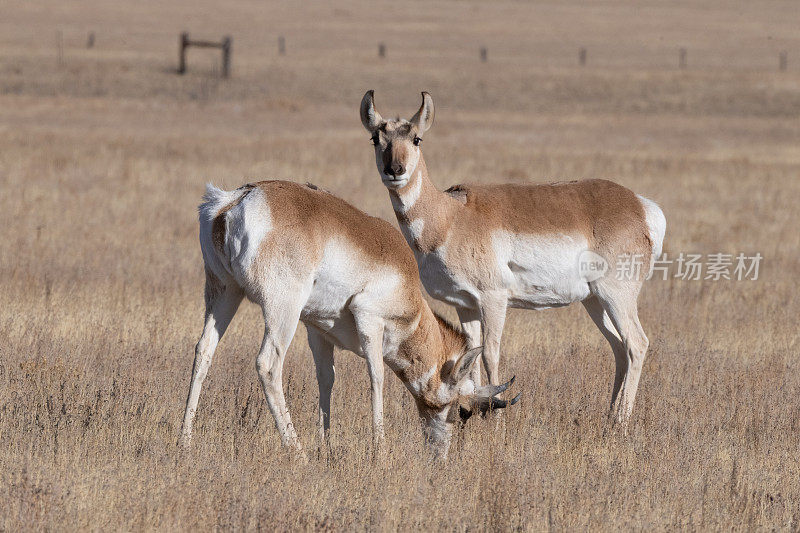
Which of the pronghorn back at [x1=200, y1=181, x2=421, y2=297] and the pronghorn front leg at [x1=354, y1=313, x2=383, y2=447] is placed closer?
the pronghorn back at [x1=200, y1=181, x2=421, y2=297]

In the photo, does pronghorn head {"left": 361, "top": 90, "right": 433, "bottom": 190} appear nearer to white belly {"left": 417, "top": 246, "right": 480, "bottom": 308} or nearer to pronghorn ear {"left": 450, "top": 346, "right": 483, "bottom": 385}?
white belly {"left": 417, "top": 246, "right": 480, "bottom": 308}

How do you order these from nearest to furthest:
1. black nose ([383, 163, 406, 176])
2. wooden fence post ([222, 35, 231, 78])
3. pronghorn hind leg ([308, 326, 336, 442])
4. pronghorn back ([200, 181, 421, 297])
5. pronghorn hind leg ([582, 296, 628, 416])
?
pronghorn back ([200, 181, 421, 297]) < pronghorn hind leg ([308, 326, 336, 442]) < black nose ([383, 163, 406, 176]) < pronghorn hind leg ([582, 296, 628, 416]) < wooden fence post ([222, 35, 231, 78])

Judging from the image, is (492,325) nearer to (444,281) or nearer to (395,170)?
(444,281)

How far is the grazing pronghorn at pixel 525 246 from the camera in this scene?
7.78 metres

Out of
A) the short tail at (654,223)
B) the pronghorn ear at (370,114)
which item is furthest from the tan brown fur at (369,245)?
the short tail at (654,223)

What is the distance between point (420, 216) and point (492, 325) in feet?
3.15

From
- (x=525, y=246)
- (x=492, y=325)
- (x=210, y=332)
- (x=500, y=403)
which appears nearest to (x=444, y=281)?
(x=492, y=325)

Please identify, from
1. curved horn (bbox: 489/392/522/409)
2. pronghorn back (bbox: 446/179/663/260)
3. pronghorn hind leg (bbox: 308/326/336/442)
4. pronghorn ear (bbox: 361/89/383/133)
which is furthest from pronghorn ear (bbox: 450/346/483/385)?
pronghorn ear (bbox: 361/89/383/133)

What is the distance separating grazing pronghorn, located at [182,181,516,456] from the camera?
623 cm

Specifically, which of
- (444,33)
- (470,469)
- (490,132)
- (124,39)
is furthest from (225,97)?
(444,33)

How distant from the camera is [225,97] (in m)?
39.1

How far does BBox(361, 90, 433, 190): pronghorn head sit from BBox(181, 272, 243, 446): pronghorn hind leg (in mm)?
1344

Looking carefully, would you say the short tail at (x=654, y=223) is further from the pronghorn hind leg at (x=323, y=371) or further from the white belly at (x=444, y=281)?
the pronghorn hind leg at (x=323, y=371)

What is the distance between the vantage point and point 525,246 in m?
8.02
